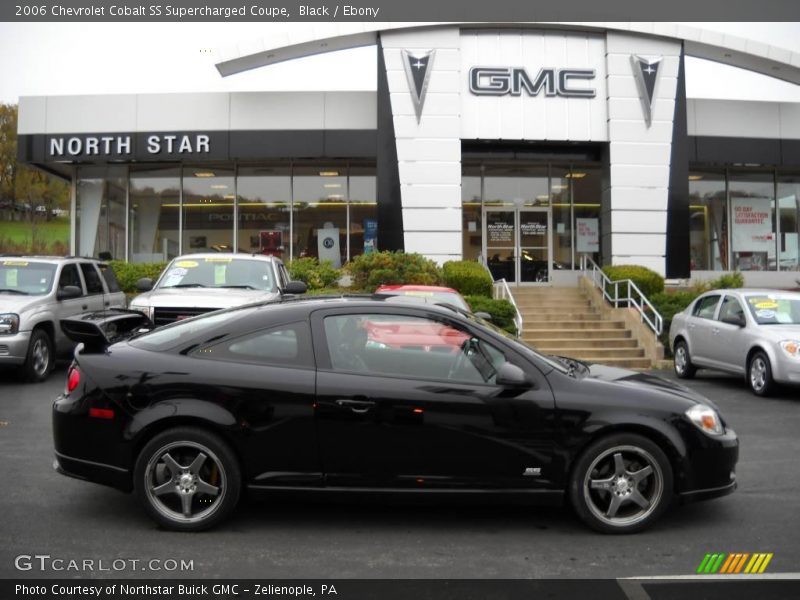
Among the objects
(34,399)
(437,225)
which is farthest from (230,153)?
(34,399)

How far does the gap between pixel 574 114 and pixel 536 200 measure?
125 inches

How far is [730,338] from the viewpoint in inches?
441

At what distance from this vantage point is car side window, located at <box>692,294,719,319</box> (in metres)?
12.2

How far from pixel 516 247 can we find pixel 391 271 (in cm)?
617

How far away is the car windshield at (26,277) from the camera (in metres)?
11.2

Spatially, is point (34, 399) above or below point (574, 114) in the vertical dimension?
below

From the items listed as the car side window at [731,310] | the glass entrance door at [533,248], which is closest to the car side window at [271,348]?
the car side window at [731,310]

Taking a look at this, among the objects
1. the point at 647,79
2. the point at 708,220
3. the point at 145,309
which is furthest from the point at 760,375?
the point at 708,220

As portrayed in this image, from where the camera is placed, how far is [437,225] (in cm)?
1912

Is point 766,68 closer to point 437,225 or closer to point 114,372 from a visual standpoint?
point 437,225

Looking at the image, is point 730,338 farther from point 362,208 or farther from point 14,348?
point 362,208

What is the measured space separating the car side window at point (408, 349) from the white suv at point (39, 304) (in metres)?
7.30

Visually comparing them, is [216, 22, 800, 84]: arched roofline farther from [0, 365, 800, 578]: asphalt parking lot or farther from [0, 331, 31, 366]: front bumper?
[0, 365, 800, 578]: asphalt parking lot

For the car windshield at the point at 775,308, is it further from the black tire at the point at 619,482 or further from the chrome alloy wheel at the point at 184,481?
the chrome alloy wheel at the point at 184,481
